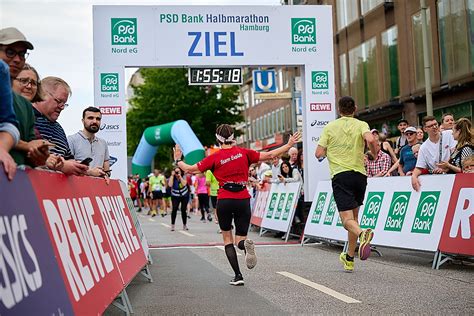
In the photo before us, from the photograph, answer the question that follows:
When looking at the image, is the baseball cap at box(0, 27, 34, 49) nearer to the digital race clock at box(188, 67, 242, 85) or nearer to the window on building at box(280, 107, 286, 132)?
the digital race clock at box(188, 67, 242, 85)

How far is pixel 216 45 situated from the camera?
56.6ft

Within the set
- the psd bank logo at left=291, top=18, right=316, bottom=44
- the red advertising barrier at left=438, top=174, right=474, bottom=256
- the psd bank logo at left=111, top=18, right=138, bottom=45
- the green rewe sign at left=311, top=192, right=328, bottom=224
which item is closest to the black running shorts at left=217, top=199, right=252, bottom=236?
the red advertising barrier at left=438, top=174, right=474, bottom=256

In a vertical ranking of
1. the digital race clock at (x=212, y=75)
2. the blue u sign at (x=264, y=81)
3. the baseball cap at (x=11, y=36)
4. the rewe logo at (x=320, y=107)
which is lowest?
the baseball cap at (x=11, y=36)

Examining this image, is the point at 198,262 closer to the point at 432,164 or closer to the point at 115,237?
the point at 432,164

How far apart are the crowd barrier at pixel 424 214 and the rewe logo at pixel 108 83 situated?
6191 mm

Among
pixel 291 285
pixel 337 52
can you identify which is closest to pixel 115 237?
pixel 291 285

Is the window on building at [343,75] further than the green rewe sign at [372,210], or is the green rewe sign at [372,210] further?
the window on building at [343,75]

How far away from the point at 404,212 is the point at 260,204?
890cm

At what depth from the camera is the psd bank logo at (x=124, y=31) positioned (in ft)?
55.3

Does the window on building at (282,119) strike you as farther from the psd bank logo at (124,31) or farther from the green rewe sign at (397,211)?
the green rewe sign at (397,211)

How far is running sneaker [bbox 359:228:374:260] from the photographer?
902 cm

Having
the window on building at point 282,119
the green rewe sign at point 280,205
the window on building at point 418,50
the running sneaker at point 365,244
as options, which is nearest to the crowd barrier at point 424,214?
the running sneaker at point 365,244

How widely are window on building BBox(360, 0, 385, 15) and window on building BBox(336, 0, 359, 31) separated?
74 cm

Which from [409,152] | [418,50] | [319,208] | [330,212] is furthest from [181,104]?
[330,212]
